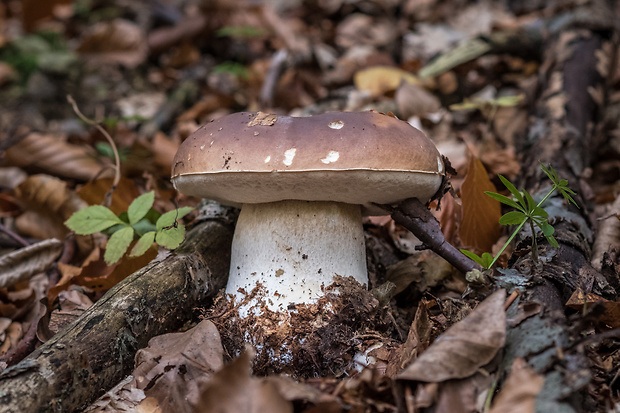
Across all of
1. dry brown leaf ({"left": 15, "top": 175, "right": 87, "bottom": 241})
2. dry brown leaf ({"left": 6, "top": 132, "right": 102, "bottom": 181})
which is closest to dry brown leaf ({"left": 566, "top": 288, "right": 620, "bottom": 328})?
dry brown leaf ({"left": 15, "top": 175, "right": 87, "bottom": 241})

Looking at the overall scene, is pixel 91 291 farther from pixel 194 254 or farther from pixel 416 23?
pixel 416 23

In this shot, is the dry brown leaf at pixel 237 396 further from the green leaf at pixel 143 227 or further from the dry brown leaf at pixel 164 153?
the dry brown leaf at pixel 164 153

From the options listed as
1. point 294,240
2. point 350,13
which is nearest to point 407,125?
point 294,240

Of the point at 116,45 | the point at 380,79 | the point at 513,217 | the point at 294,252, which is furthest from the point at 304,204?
the point at 116,45

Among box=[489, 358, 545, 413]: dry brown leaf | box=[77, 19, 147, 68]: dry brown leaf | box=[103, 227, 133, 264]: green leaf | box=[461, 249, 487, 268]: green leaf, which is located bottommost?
box=[77, 19, 147, 68]: dry brown leaf

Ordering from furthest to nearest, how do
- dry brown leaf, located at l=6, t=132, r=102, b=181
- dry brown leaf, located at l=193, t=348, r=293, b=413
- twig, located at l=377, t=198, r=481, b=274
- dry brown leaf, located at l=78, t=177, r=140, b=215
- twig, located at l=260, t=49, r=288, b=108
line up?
twig, located at l=260, t=49, r=288, b=108 < dry brown leaf, located at l=6, t=132, r=102, b=181 < dry brown leaf, located at l=78, t=177, r=140, b=215 < twig, located at l=377, t=198, r=481, b=274 < dry brown leaf, located at l=193, t=348, r=293, b=413

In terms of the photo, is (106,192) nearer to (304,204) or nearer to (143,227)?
(143,227)

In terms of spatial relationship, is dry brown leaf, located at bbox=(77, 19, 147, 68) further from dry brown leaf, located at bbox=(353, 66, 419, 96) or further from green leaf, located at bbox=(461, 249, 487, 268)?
green leaf, located at bbox=(461, 249, 487, 268)

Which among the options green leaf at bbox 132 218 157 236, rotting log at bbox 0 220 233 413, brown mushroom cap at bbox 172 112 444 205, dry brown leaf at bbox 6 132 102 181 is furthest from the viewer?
dry brown leaf at bbox 6 132 102 181
